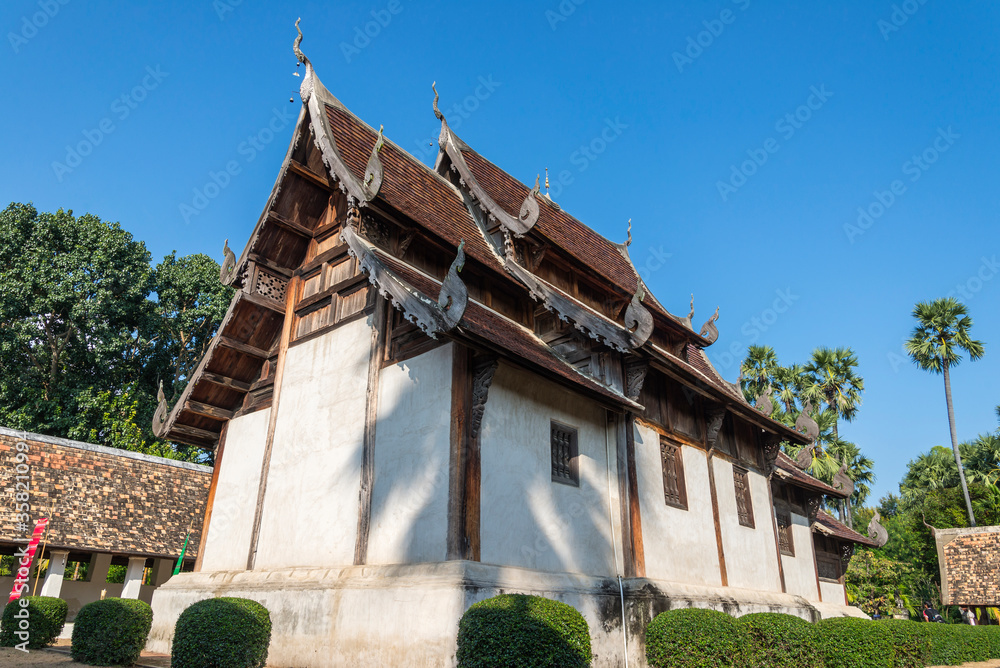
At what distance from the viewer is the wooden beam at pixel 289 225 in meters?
12.7

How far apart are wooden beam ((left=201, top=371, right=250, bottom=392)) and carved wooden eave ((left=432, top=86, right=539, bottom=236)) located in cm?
610

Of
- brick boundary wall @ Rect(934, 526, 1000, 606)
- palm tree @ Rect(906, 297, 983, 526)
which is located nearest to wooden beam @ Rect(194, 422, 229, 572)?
brick boundary wall @ Rect(934, 526, 1000, 606)

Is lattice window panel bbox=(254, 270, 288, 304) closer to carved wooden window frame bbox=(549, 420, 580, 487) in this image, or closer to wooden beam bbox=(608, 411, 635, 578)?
carved wooden window frame bbox=(549, 420, 580, 487)

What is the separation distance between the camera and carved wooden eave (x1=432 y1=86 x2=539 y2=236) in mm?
12375

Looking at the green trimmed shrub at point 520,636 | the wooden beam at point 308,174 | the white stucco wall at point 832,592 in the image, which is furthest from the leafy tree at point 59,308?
the white stucco wall at point 832,592

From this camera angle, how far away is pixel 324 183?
Result: 12.8m

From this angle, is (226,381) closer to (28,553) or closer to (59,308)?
(28,553)

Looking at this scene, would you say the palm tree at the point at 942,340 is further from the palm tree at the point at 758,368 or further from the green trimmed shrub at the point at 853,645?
the green trimmed shrub at the point at 853,645

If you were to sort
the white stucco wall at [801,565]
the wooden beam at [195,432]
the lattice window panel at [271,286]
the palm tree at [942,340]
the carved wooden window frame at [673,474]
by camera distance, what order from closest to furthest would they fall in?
the carved wooden window frame at [673,474], the lattice window panel at [271,286], the wooden beam at [195,432], the white stucco wall at [801,565], the palm tree at [942,340]

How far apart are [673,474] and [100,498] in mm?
14743

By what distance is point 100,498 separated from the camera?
17.7 meters

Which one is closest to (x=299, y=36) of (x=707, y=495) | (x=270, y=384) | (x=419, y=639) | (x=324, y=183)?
(x=324, y=183)

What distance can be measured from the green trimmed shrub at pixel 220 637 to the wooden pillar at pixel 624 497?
5.47 m

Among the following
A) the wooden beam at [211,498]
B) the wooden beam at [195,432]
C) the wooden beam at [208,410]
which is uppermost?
the wooden beam at [208,410]
